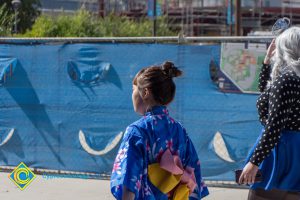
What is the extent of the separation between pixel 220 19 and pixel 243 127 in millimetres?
31243

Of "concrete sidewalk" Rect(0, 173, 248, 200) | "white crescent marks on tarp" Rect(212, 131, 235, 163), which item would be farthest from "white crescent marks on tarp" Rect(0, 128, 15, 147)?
"white crescent marks on tarp" Rect(212, 131, 235, 163)

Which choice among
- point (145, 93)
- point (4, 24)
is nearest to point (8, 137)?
point (145, 93)

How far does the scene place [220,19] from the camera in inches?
1513

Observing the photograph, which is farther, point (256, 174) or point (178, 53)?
point (178, 53)

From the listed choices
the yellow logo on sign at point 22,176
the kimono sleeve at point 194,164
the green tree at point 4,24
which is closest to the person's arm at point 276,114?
the kimono sleeve at point 194,164

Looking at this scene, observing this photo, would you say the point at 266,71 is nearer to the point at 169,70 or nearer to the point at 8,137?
the point at 169,70

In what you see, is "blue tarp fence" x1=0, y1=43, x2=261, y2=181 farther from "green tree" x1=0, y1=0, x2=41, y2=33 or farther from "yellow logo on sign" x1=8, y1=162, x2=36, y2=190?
"green tree" x1=0, y1=0, x2=41, y2=33

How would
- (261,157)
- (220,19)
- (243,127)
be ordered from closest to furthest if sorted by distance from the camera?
(261,157)
(243,127)
(220,19)

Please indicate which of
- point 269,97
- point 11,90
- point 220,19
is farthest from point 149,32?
point 269,97

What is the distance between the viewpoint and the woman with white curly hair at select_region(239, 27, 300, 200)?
13.0 feet

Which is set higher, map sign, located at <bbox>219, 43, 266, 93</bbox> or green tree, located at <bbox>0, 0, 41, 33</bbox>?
map sign, located at <bbox>219, 43, 266, 93</bbox>

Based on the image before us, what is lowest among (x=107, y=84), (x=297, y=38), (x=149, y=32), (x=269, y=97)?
(x=149, y=32)

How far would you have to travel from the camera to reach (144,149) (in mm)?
3619

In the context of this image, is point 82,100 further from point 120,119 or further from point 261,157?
point 261,157
